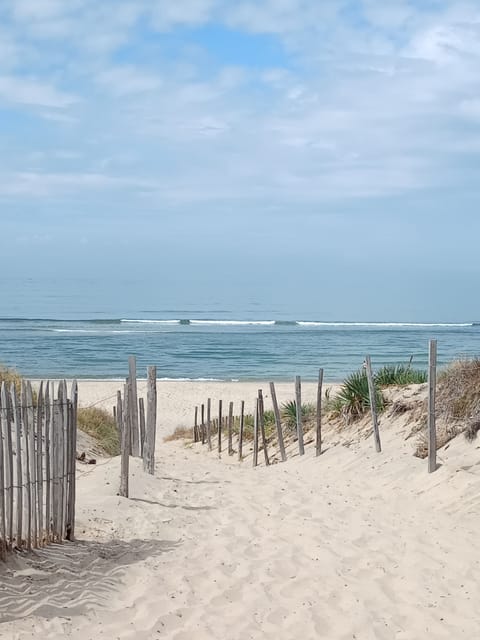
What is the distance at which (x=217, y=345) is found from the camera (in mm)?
52125

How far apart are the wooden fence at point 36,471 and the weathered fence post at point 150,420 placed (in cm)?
327

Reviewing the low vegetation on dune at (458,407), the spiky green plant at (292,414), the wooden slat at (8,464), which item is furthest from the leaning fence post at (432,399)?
the spiky green plant at (292,414)

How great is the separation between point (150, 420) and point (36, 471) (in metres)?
3.97

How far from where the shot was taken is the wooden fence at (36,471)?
5.91 m

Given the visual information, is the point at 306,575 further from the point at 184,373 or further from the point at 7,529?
the point at 184,373

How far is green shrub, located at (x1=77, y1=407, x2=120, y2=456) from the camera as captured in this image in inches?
576

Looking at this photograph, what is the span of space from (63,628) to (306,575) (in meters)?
2.02

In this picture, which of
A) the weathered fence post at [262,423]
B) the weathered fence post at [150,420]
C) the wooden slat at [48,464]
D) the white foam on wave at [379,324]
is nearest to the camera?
the wooden slat at [48,464]

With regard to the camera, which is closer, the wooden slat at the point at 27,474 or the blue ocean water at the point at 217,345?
the wooden slat at the point at 27,474

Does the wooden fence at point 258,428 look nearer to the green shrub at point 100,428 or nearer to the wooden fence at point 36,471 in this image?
the green shrub at point 100,428

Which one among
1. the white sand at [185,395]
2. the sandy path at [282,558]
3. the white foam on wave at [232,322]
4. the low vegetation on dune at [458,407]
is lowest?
the white sand at [185,395]

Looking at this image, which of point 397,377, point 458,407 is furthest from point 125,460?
point 397,377

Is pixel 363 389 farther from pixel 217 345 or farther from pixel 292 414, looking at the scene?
pixel 217 345

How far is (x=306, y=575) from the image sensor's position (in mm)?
6105
